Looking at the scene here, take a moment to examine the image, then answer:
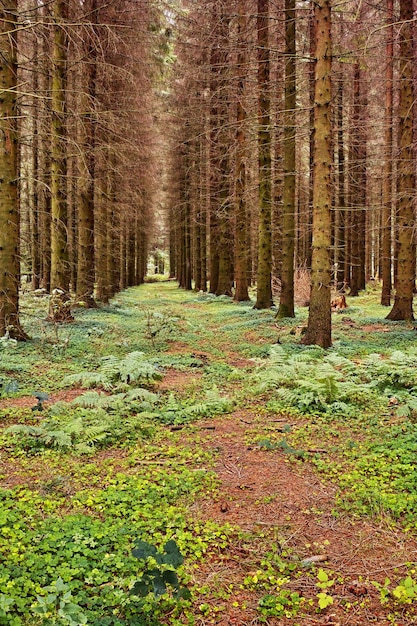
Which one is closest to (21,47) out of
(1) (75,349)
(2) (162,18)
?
(2) (162,18)

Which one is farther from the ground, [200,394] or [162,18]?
[162,18]

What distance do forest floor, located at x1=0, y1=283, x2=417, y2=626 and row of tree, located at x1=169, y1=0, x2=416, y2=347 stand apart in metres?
3.53

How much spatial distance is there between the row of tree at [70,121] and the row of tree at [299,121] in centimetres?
249

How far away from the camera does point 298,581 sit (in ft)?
10.0

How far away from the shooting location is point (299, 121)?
14.9 meters

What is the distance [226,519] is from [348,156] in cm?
2187

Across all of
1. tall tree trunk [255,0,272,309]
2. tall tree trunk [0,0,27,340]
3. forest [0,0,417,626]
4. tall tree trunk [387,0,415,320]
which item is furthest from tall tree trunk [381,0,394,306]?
tall tree trunk [0,0,27,340]

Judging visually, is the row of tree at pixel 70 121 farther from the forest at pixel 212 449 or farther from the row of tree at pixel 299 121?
the row of tree at pixel 299 121

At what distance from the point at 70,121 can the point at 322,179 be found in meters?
9.28

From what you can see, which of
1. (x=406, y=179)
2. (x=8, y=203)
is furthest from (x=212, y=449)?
(x=406, y=179)

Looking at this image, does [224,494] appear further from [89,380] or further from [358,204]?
[358,204]

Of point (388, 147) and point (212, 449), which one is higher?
point (388, 147)

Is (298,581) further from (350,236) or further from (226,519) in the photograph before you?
(350,236)

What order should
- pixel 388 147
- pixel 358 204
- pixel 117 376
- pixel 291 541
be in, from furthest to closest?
pixel 358 204 → pixel 388 147 → pixel 117 376 → pixel 291 541
